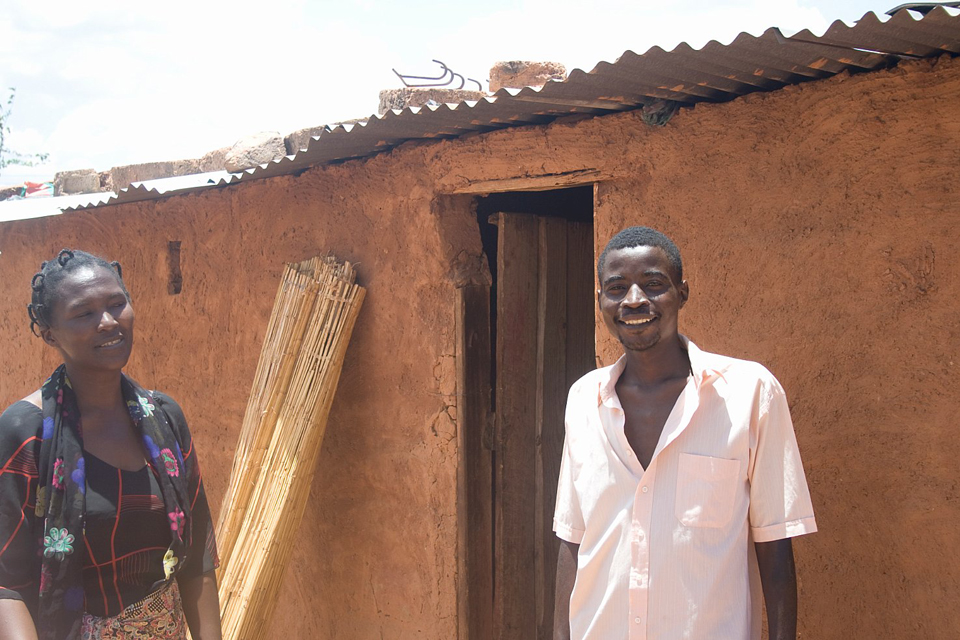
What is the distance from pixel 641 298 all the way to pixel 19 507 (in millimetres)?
1582

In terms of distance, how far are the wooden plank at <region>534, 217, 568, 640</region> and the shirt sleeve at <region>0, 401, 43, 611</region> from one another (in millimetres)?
2467

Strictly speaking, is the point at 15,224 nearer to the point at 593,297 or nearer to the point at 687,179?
the point at 593,297

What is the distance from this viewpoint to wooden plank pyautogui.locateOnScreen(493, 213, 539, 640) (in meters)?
4.18

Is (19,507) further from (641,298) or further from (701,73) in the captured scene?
(701,73)

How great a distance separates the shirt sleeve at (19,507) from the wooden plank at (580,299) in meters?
2.69

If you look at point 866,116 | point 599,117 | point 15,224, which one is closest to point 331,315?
point 599,117

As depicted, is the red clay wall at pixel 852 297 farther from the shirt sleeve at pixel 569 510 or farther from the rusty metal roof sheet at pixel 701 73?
the shirt sleeve at pixel 569 510

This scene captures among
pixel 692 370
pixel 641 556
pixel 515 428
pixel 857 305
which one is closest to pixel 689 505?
pixel 641 556

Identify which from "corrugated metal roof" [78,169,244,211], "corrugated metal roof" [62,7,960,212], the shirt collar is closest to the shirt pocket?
the shirt collar

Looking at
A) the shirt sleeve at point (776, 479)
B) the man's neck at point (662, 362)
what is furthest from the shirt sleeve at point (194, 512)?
the shirt sleeve at point (776, 479)

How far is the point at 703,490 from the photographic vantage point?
2031 mm

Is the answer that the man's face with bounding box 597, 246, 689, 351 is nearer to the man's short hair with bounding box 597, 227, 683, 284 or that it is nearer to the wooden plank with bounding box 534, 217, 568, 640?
the man's short hair with bounding box 597, 227, 683, 284

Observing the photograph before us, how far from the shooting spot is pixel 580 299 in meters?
4.57

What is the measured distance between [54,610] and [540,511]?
2.47m
